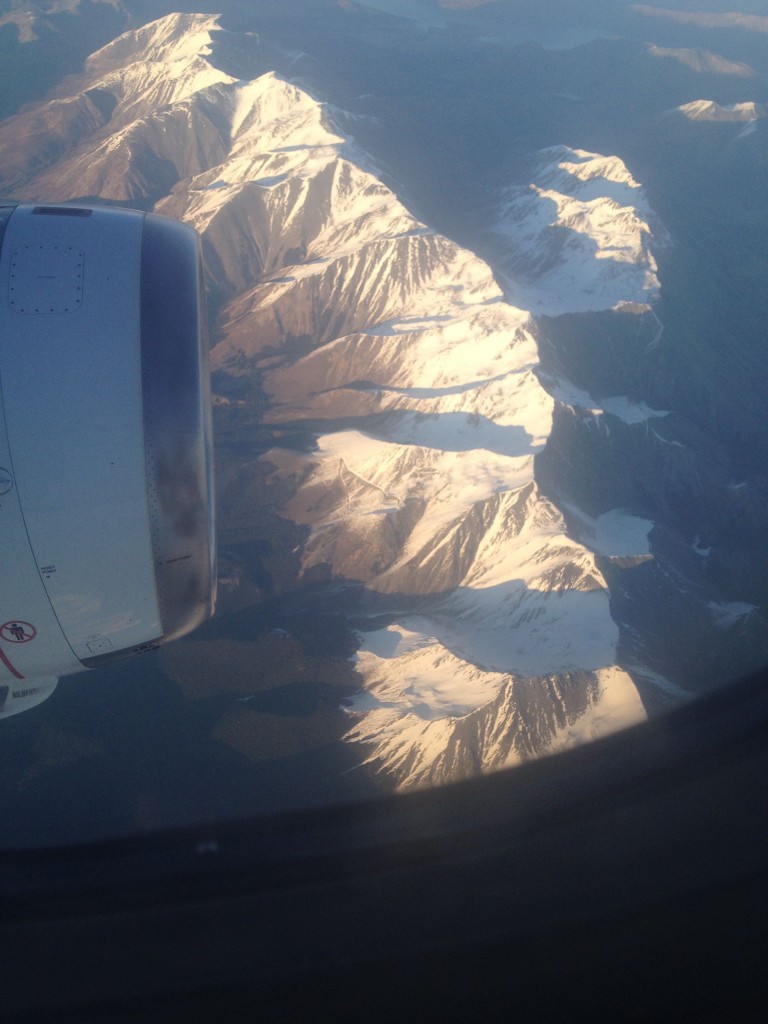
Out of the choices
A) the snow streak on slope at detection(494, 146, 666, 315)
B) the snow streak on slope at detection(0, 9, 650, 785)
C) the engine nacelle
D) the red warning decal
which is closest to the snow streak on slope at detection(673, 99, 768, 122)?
the snow streak on slope at detection(494, 146, 666, 315)

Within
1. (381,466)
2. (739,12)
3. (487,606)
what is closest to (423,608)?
(487,606)

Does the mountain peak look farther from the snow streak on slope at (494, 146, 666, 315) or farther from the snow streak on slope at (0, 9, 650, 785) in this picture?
the snow streak on slope at (494, 146, 666, 315)

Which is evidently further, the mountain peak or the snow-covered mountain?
the mountain peak

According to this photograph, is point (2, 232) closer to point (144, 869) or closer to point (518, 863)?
point (144, 869)

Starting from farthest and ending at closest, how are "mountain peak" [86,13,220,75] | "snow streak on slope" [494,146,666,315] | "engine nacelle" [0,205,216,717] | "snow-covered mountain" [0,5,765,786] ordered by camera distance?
"mountain peak" [86,13,220,75] → "snow streak on slope" [494,146,666,315] → "snow-covered mountain" [0,5,765,786] → "engine nacelle" [0,205,216,717]

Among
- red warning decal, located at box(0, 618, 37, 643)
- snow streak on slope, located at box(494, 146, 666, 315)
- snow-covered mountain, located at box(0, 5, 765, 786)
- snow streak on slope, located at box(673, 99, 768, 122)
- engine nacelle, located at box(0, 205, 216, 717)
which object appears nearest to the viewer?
engine nacelle, located at box(0, 205, 216, 717)

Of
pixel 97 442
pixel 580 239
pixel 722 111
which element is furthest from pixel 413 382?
pixel 722 111

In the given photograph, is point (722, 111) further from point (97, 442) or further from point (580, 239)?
point (97, 442)
